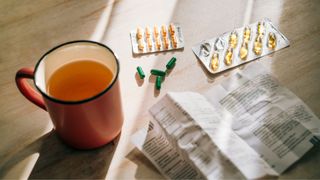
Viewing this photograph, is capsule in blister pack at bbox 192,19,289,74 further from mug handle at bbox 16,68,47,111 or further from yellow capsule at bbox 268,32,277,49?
mug handle at bbox 16,68,47,111

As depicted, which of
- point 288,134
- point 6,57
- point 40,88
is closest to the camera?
point 40,88

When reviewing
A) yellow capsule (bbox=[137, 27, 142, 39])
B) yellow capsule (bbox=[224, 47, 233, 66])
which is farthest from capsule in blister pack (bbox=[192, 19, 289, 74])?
yellow capsule (bbox=[137, 27, 142, 39])

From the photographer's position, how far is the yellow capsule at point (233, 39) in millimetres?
664

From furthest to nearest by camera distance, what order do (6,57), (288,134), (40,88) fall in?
1. (6,57)
2. (288,134)
3. (40,88)

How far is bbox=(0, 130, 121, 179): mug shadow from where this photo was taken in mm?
511

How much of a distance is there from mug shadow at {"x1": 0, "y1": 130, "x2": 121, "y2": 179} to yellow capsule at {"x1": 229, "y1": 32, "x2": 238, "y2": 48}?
0.95 feet

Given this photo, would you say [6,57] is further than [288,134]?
Yes

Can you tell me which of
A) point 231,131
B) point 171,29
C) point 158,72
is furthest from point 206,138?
point 171,29

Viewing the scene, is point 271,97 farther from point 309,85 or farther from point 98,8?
point 98,8

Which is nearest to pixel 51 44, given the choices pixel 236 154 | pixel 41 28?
pixel 41 28

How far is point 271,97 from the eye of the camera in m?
0.59

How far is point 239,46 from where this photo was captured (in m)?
0.66

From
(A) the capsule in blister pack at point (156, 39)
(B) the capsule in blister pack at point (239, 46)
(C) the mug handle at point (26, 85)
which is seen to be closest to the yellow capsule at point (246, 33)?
(B) the capsule in blister pack at point (239, 46)

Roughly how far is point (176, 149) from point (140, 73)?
0.55ft
